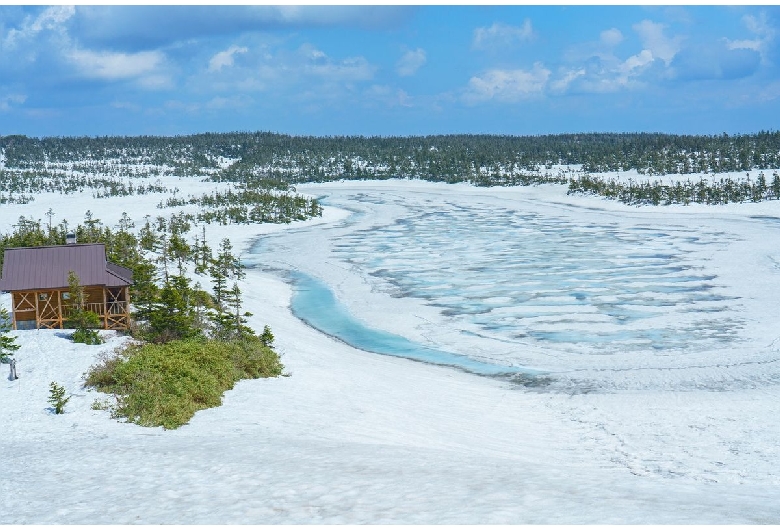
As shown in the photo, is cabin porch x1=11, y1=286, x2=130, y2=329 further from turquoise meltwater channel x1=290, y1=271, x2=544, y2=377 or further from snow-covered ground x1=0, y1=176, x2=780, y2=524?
turquoise meltwater channel x1=290, y1=271, x2=544, y2=377

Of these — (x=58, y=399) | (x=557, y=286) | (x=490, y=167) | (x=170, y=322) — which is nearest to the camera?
(x=58, y=399)

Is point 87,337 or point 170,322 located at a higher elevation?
point 170,322

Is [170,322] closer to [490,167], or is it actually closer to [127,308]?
[127,308]

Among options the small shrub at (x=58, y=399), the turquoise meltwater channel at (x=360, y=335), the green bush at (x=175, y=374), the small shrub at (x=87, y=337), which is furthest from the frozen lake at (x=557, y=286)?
the small shrub at (x=58, y=399)

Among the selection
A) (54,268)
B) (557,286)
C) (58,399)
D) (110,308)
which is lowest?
(557,286)

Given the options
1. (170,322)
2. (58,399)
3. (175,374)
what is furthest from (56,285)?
(58,399)

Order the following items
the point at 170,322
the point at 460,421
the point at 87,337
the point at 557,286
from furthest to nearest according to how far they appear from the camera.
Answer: the point at 557,286 → the point at 170,322 → the point at 87,337 → the point at 460,421

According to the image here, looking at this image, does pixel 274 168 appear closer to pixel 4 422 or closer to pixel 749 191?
pixel 749 191

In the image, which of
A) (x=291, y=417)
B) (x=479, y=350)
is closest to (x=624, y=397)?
Result: (x=479, y=350)

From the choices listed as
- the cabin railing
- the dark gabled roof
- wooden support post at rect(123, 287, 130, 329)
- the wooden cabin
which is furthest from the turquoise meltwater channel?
the dark gabled roof
